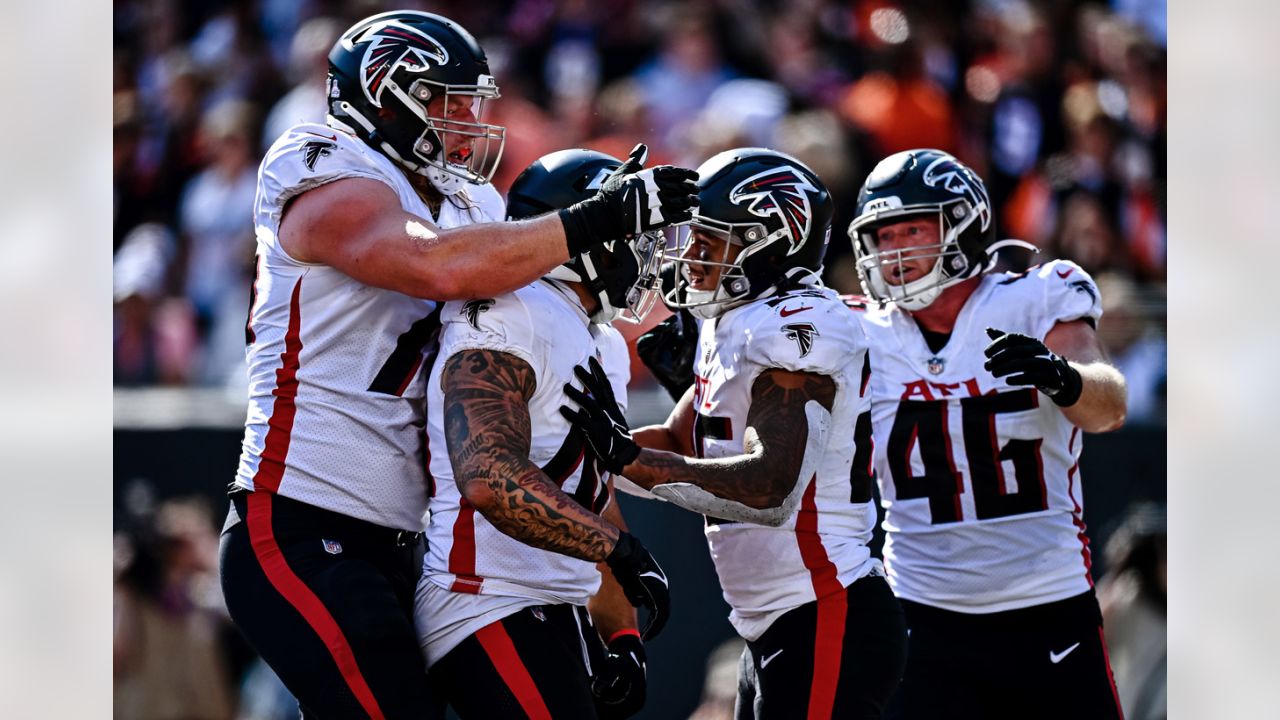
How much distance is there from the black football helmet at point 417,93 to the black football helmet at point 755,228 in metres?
0.55

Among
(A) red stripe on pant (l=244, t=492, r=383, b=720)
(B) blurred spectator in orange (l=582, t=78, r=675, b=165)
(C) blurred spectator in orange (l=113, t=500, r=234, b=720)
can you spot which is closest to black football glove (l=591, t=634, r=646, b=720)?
(A) red stripe on pant (l=244, t=492, r=383, b=720)

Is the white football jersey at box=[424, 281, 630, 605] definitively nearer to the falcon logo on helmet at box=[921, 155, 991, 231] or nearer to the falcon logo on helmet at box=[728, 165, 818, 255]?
the falcon logo on helmet at box=[728, 165, 818, 255]

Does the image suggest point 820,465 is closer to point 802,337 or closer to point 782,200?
point 802,337

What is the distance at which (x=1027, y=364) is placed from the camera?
358 cm

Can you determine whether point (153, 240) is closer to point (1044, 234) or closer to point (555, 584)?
point (1044, 234)

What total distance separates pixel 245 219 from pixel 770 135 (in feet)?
8.31

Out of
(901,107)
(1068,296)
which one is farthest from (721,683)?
(901,107)

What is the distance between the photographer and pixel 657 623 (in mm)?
2930

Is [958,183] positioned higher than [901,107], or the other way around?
[901,107]

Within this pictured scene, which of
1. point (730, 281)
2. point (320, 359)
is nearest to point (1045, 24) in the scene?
point (730, 281)

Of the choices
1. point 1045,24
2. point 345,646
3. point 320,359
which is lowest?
point 345,646

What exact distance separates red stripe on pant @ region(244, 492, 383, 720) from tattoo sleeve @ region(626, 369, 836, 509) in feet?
2.29

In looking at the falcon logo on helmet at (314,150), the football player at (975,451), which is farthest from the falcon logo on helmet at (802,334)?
the falcon logo on helmet at (314,150)

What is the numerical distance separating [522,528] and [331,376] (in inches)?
23.8
